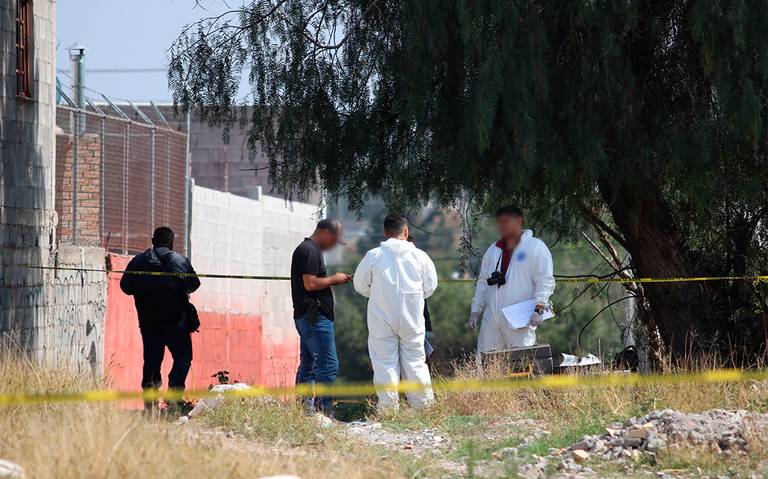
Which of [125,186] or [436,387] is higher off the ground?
[125,186]

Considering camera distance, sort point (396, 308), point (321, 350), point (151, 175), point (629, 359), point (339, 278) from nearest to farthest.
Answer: point (396, 308) → point (321, 350) → point (339, 278) → point (629, 359) → point (151, 175)

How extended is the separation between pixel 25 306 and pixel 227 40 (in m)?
3.20

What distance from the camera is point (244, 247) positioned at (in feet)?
72.7

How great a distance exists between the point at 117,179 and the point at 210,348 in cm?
376

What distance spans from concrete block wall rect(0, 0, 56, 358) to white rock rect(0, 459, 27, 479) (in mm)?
5223

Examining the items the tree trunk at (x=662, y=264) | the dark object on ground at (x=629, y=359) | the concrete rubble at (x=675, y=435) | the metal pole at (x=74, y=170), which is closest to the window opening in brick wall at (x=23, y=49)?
the metal pole at (x=74, y=170)

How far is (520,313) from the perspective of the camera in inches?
411

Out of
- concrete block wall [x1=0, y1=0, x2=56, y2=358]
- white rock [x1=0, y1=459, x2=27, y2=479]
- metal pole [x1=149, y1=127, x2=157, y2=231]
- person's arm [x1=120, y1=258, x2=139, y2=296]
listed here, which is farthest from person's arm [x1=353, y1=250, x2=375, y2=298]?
metal pole [x1=149, y1=127, x2=157, y2=231]

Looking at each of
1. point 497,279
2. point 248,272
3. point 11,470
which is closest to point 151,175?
point 248,272

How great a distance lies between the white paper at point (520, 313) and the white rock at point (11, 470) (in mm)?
5060

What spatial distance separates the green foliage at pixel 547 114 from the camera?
33.9 feet

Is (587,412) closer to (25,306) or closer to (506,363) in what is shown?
(506,363)

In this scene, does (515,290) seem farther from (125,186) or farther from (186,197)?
(186,197)

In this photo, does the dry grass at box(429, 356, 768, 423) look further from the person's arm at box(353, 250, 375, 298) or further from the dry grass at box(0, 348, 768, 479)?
the person's arm at box(353, 250, 375, 298)
